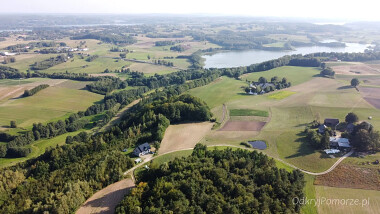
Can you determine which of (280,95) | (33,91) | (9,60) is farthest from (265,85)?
(9,60)

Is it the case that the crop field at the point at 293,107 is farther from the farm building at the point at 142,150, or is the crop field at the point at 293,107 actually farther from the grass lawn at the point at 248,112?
the farm building at the point at 142,150

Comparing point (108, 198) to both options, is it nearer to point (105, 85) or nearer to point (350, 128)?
point (350, 128)

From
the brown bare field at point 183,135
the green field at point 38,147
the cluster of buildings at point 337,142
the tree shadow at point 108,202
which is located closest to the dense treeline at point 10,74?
the green field at point 38,147

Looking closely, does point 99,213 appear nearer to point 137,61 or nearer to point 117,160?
point 117,160

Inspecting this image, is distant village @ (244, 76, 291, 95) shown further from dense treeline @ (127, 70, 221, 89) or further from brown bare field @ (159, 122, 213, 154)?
brown bare field @ (159, 122, 213, 154)

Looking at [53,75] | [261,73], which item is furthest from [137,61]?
[261,73]

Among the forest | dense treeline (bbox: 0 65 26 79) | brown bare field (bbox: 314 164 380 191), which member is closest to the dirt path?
the forest

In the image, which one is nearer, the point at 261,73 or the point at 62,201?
the point at 62,201
